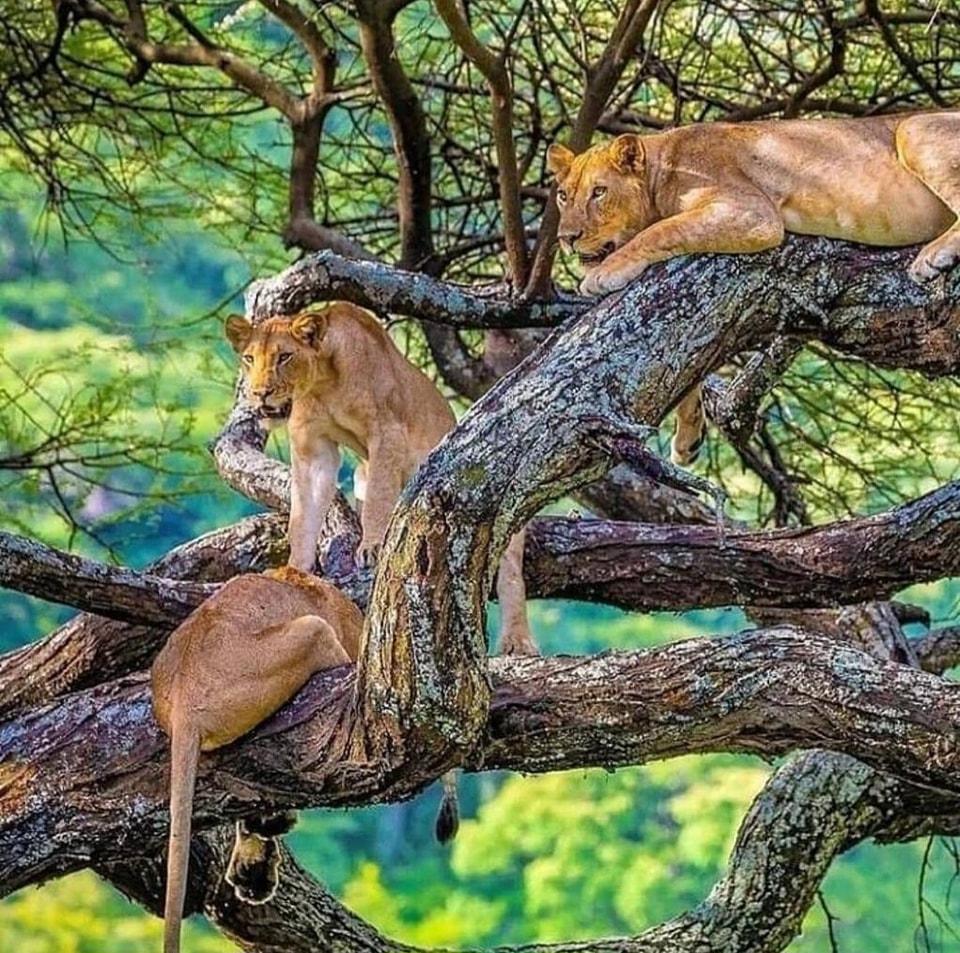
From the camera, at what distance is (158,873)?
185 inches

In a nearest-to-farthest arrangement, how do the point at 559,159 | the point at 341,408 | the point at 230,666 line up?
the point at 230,666, the point at 559,159, the point at 341,408

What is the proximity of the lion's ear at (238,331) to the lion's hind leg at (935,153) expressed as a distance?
1.75 metres

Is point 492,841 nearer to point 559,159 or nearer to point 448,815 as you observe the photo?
point 448,815

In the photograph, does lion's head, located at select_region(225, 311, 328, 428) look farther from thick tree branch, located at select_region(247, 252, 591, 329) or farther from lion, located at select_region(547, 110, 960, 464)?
lion, located at select_region(547, 110, 960, 464)

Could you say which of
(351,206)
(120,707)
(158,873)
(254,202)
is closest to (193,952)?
(351,206)

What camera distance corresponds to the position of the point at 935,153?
359 centimetres

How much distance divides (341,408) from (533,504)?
1.77 meters

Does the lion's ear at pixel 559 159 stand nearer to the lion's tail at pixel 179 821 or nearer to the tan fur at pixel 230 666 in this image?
the tan fur at pixel 230 666

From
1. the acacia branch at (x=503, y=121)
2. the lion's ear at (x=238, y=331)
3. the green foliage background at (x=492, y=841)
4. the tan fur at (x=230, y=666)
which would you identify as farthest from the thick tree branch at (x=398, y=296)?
the green foliage background at (x=492, y=841)

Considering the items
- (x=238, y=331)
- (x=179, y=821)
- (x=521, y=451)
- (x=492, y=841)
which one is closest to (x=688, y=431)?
(x=238, y=331)

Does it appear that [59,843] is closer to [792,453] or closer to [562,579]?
[562,579]

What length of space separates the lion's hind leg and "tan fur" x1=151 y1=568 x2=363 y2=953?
4.43 ft

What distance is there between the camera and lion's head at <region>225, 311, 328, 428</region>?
185 inches

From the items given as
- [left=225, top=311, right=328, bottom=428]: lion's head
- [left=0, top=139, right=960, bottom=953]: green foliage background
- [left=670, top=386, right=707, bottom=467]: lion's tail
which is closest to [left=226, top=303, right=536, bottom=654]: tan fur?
[left=225, top=311, right=328, bottom=428]: lion's head
